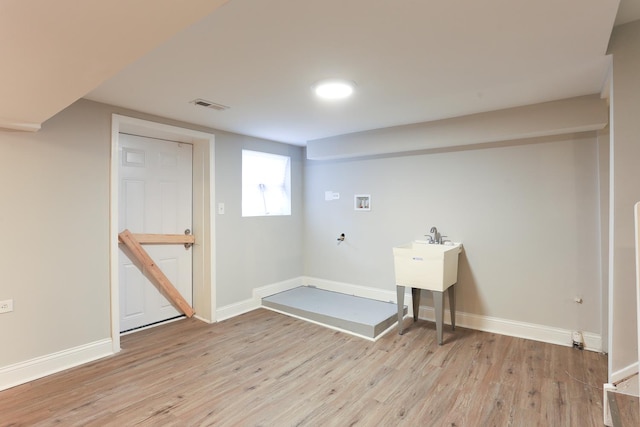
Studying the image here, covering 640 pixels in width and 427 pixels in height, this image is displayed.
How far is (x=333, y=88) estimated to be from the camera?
241cm

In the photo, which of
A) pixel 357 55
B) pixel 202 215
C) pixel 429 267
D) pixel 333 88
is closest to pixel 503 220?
pixel 429 267

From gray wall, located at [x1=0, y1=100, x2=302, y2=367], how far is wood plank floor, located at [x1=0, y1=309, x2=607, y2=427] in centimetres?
37

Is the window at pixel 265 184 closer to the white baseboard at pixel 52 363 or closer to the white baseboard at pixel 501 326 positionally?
the white baseboard at pixel 501 326

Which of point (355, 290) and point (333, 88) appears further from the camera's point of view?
point (355, 290)

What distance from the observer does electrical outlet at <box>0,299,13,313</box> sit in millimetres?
2346

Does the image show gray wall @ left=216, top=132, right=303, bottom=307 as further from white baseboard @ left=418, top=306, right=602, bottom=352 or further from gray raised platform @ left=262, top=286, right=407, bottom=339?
white baseboard @ left=418, top=306, right=602, bottom=352

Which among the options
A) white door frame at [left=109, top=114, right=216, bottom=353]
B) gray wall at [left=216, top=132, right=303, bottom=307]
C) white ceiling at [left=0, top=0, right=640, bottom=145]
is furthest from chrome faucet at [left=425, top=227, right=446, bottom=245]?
white door frame at [left=109, top=114, right=216, bottom=353]

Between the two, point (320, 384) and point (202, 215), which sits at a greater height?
point (202, 215)

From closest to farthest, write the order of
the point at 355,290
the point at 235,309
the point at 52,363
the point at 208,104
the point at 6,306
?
the point at 6,306 < the point at 52,363 < the point at 208,104 < the point at 235,309 < the point at 355,290

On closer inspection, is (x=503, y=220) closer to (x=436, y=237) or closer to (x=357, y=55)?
(x=436, y=237)

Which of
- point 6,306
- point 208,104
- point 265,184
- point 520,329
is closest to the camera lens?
point 6,306

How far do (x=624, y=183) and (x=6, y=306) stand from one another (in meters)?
4.25

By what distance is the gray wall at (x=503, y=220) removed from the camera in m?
2.96

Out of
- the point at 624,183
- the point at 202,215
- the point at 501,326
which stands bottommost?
the point at 501,326
